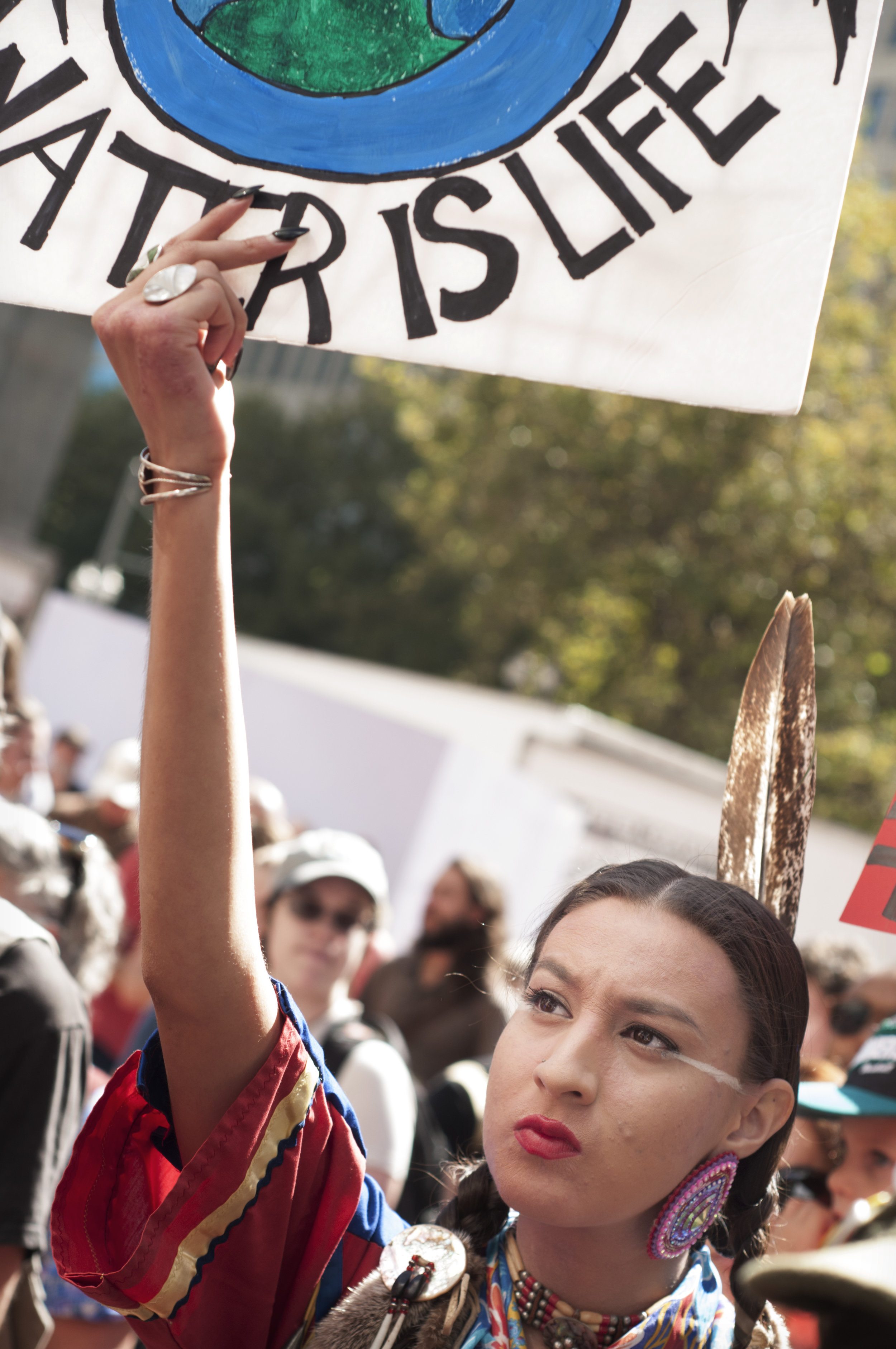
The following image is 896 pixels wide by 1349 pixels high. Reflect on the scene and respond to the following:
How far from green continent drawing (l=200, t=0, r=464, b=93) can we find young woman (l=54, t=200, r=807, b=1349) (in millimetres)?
239

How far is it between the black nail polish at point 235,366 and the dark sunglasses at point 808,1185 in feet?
6.34

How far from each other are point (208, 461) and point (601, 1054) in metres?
0.70

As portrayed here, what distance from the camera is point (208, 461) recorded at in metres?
1.19

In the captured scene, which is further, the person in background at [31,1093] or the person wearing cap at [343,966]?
the person wearing cap at [343,966]

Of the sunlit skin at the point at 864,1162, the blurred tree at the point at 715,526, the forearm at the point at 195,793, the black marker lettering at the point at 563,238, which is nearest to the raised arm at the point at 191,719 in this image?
the forearm at the point at 195,793

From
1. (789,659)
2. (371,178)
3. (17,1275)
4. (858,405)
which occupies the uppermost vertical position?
(858,405)

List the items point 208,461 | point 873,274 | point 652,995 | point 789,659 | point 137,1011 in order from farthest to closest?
point 873,274, point 137,1011, point 789,659, point 652,995, point 208,461

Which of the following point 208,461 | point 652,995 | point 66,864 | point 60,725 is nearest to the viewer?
point 208,461

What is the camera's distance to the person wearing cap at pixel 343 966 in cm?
280

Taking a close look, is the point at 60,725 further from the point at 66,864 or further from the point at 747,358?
the point at 747,358

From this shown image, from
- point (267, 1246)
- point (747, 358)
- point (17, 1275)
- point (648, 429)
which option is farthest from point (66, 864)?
point (648, 429)

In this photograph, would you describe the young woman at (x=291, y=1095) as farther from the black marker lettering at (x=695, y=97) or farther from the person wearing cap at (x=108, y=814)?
the person wearing cap at (x=108, y=814)

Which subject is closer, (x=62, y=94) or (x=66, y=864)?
(x=62, y=94)

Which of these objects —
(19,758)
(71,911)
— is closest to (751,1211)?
(71,911)
